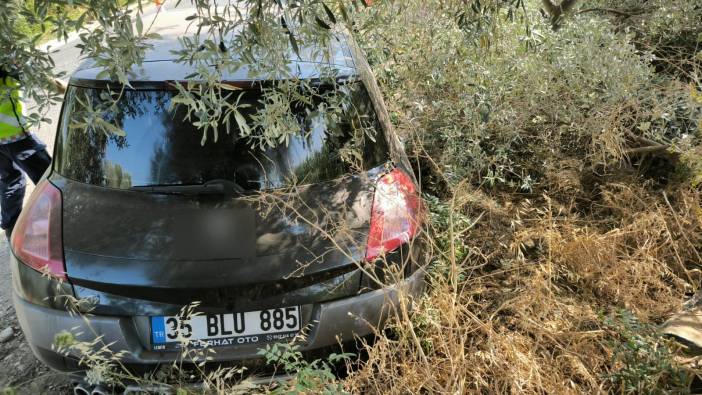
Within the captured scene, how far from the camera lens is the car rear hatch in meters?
2.13

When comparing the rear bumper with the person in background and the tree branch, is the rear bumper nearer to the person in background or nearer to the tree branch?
the person in background

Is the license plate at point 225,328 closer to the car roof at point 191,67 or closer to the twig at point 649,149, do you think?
→ the car roof at point 191,67

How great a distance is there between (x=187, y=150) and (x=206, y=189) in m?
0.21

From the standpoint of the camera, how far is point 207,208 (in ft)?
7.59

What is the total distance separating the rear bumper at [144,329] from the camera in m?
2.11

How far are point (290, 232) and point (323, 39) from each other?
864mm

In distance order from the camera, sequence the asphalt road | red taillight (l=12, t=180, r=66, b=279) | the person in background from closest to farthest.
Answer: red taillight (l=12, t=180, r=66, b=279)
the asphalt road
the person in background

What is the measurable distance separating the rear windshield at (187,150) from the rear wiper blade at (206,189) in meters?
0.02

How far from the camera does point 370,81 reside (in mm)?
2840

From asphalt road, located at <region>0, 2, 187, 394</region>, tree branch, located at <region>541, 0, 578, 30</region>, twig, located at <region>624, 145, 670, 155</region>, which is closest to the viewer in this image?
asphalt road, located at <region>0, 2, 187, 394</region>

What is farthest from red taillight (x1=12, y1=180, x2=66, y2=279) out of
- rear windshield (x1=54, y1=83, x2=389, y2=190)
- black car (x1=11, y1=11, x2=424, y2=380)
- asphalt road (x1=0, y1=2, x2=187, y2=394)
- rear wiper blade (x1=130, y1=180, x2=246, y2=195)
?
asphalt road (x1=0, y1=2, x2=187, y2=394)

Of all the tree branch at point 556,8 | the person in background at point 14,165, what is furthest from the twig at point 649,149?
the person in background at point 14,165

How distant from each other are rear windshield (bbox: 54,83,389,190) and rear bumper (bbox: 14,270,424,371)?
2.04 ft

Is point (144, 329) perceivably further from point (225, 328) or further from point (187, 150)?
point (187, 150)
